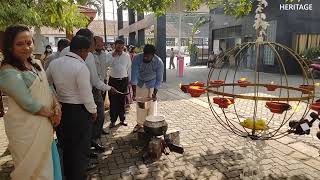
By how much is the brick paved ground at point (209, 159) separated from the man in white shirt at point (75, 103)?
68 cm

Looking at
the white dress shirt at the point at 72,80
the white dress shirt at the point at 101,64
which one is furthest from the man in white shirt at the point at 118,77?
the white dress shirt at the point at 72,80

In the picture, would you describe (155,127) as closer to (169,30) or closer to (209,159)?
(209,159)

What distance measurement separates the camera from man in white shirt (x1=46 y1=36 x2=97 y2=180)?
328cm

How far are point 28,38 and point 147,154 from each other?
2687 mm

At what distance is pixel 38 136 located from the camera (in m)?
2.68

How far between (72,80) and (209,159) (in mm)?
2502

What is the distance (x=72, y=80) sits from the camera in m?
3.29

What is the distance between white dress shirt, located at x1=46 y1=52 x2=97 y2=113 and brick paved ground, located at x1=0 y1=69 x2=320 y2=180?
4.30ft

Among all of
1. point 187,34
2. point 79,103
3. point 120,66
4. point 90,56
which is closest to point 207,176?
point 79,103

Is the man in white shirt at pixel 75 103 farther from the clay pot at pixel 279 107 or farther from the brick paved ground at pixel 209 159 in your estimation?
the clay pot at pixel 279 107

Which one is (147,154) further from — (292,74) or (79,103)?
(292,74)

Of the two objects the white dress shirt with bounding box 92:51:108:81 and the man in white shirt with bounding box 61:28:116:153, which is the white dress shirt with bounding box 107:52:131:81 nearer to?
the white dress shirt with bounding box 92:51:108:81

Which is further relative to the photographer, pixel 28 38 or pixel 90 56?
pixel 90 56

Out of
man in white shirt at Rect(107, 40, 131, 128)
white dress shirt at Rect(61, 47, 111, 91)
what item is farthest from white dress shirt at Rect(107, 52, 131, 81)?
white dress shirt at Rect(61, 47, 111, 91)
